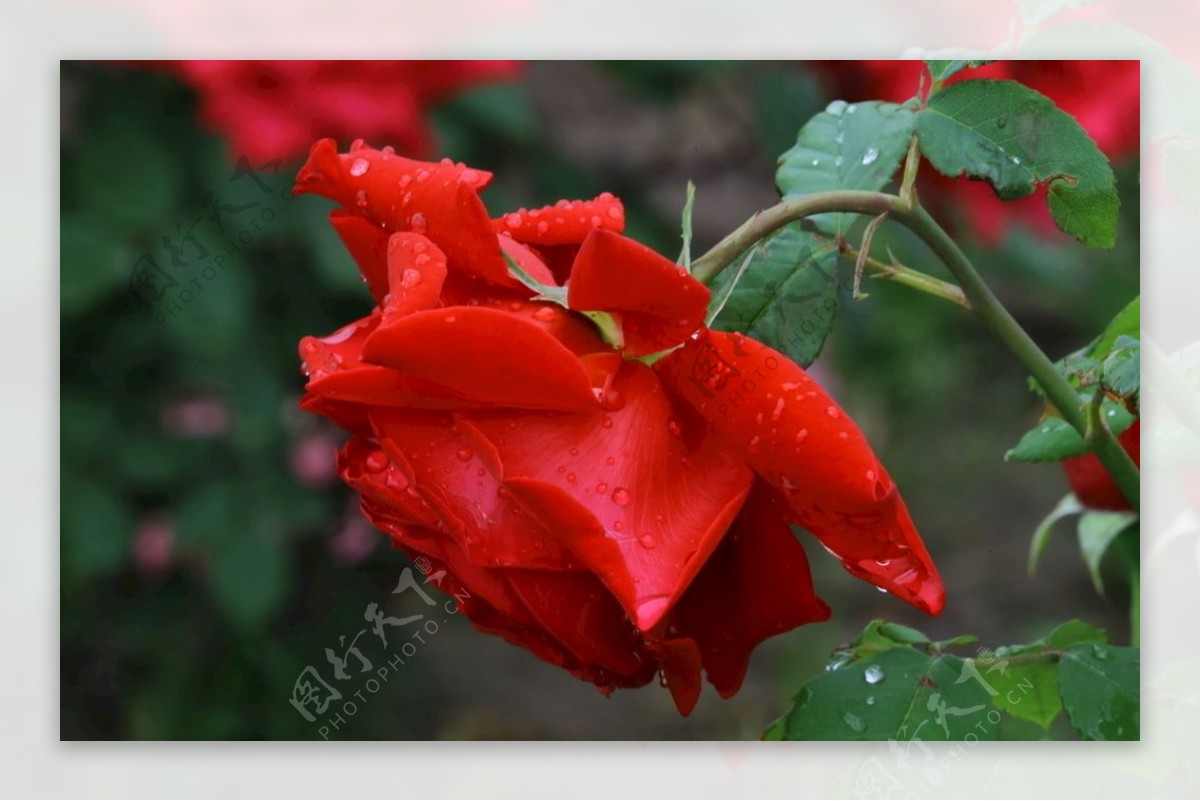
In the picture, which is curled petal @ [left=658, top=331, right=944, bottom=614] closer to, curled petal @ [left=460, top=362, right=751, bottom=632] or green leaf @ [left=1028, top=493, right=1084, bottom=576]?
curled petal @ [left=460, top=362, right=751, bottom=632]

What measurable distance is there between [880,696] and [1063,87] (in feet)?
1.55

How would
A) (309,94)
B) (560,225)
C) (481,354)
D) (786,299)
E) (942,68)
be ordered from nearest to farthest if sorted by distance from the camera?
(481,354) < (560,225) < (786,299) < (942,68) < (309,94)

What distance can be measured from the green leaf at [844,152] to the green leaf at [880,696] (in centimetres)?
31

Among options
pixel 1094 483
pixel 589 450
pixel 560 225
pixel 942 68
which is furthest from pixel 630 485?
pixel 1094 483

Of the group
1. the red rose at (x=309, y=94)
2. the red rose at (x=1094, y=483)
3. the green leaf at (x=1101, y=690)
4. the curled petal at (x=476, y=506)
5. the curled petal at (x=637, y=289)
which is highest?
the red rose at (x=309, y=94)

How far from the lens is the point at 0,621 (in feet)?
3.15

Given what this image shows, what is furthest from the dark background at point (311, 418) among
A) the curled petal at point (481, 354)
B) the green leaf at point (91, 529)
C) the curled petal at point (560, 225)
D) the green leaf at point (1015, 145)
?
the curled petal at point (481, 354)

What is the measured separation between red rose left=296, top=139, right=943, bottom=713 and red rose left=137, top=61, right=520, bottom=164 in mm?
365

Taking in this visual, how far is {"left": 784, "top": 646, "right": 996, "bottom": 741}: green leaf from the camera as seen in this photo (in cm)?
87

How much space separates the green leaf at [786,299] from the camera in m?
0.74

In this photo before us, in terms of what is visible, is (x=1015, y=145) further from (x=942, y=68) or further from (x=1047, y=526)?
(x=1047, y=526)

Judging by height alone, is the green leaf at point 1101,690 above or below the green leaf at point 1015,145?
below

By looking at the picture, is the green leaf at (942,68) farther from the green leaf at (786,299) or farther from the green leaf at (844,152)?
the green leaf at (786,299)

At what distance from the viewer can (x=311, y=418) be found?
40.8 inches
